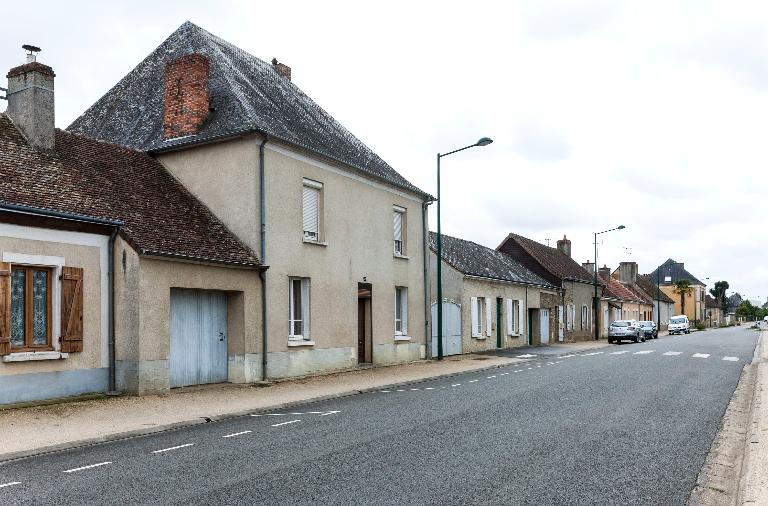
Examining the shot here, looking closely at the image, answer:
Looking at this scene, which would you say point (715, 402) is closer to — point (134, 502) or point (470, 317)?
point (134, 502)

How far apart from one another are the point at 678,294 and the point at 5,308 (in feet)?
365

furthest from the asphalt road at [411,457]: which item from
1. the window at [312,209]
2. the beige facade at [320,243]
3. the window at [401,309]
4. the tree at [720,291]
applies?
the tree at [720,291]

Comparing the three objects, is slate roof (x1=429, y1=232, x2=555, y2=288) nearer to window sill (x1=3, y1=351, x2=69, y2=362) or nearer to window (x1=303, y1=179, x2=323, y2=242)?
Answer: window (x1=303, y1=179, x2=323, y2=242)

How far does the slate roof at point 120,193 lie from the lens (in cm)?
1356

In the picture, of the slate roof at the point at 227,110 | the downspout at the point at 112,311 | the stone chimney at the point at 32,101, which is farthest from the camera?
the slate roof at the point at 227,110

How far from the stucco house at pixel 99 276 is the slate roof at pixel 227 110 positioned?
2539mm

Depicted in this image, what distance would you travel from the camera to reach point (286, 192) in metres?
Answer: 18.4

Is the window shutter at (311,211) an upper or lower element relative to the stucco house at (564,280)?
upper

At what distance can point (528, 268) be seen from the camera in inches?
1762

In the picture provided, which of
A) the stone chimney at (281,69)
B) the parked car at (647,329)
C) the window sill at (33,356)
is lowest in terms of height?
the parked car at (647,329)

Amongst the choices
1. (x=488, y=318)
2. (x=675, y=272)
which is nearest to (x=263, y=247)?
(x=488, y=318)

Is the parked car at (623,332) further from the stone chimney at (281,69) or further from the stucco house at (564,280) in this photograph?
the stone chimney at (281,69)

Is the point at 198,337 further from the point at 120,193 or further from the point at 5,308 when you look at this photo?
the point at 5,308

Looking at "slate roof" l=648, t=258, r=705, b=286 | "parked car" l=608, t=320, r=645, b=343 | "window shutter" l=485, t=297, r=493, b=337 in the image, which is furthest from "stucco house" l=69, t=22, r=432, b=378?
"slate roof" l=648, t=258, r=705, b=286
